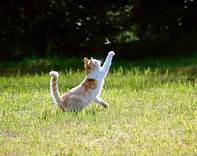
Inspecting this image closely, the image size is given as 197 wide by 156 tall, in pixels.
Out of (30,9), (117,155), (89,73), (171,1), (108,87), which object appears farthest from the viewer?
(30,9)

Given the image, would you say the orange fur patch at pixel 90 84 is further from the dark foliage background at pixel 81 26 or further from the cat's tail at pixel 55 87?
the dark foliage background at pixel 81 26

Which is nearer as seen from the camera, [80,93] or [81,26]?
[80,93]

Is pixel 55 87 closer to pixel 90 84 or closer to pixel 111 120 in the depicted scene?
pixel 90 84

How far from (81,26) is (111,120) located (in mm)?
Answer: 10178

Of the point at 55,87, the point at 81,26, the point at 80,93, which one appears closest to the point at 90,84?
the point at 80,93

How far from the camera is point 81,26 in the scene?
697 inches

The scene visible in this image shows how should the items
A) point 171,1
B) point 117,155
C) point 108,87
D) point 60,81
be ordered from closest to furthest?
point 117,155, point 108,87, point 60,81, point 171,1

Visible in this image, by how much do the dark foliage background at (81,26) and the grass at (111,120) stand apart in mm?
5029

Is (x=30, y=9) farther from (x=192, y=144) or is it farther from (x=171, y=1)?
(x=192, y=144)

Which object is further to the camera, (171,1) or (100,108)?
(171,1)

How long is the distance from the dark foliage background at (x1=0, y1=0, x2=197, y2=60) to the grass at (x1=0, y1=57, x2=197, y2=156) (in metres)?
5.03

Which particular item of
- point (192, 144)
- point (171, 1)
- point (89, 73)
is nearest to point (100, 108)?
point (89, 73)

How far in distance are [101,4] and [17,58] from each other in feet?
8.71

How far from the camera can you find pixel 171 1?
1647cm
